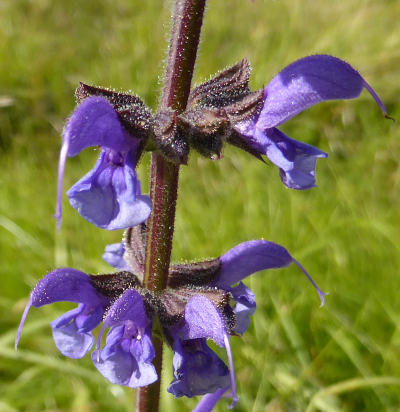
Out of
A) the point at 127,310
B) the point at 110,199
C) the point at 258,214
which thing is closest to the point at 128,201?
the point at 110,199

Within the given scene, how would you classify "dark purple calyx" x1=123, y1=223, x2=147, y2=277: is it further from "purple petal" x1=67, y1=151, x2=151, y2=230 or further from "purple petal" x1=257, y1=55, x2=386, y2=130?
"purple petal" x1=257, y1=55, x2=386, y2=130

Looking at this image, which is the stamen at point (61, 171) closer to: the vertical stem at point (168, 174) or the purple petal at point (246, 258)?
the vertical stem at point (168, 174)

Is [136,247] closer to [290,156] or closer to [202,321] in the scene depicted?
[202,321]

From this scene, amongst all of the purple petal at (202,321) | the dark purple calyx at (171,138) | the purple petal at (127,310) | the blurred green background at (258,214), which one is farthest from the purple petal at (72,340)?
the blurred green background at (258,214)

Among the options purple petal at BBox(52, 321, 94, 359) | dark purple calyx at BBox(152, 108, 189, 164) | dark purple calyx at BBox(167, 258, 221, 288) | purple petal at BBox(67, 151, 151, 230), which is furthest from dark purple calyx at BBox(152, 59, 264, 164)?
purple petal at BBox(52, 321, 94, 359)

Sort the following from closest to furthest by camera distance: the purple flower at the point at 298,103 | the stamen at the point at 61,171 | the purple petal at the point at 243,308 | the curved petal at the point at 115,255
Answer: the stamen at the point at 61,171 → the purple flower at the point at 298,103 → the purple petal at the point at 243,308 → the curved petal at the point at 115,255

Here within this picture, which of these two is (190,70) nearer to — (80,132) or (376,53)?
(80,132)

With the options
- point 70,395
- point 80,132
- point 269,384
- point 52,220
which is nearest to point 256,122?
point 80,132
